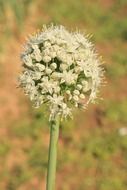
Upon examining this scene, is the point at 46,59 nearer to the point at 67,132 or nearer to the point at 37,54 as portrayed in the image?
the point at 37,54

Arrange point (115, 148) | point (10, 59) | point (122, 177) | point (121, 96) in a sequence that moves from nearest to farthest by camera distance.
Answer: point (122, 177)
point (115, 148)
point (121, 96)
point (10, 59)

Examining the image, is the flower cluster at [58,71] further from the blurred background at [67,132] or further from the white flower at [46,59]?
the blurred background at [67,132]

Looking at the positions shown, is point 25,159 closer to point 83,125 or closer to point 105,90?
point 83,125

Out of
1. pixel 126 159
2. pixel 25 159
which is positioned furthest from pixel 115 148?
pixel 25 159

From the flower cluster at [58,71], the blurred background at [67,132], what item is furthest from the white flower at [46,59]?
the blurred background at [67,132]

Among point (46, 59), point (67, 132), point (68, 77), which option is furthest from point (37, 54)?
point (67, 132)

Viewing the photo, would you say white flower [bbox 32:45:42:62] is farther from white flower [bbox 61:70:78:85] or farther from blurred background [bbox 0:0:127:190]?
blurred background [bbox 0:0:127:190]
